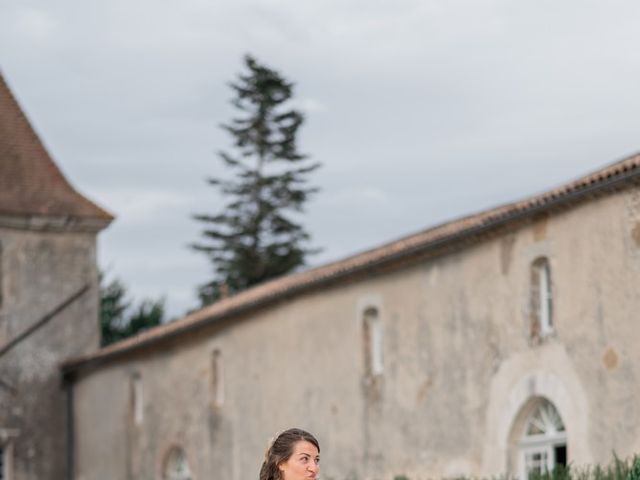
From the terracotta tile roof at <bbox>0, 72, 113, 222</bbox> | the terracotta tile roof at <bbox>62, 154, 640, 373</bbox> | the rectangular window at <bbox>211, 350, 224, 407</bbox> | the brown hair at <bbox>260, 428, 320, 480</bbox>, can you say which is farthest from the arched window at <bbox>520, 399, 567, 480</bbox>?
the terracotta tile roof at <bbox>0, 72, 113, 222</bbox>

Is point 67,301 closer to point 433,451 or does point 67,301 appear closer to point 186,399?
point 186,399

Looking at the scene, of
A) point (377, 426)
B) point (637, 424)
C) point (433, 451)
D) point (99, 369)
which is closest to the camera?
point (637, 424)

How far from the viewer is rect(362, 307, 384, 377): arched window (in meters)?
23.0

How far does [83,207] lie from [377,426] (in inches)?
555

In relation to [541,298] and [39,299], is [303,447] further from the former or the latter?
[39,299]

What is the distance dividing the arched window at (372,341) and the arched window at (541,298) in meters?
4.12

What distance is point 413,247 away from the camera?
842 inches

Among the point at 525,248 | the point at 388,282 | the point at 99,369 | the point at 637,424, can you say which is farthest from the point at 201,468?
the point at 637,424

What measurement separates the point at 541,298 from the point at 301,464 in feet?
44.1

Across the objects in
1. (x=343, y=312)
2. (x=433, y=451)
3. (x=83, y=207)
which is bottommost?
(x=433, y=451)

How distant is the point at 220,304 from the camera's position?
28938 millimetres

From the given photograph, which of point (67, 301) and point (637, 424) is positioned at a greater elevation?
point (67, 301)

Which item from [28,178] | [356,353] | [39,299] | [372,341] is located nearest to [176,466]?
[39,299]

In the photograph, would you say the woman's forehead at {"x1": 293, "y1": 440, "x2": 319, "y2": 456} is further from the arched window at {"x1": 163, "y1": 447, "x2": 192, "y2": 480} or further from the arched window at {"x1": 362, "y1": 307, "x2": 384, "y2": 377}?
the arched window at {"x1": 163, "y1": 447, "x2": 192, "y2": 480}
